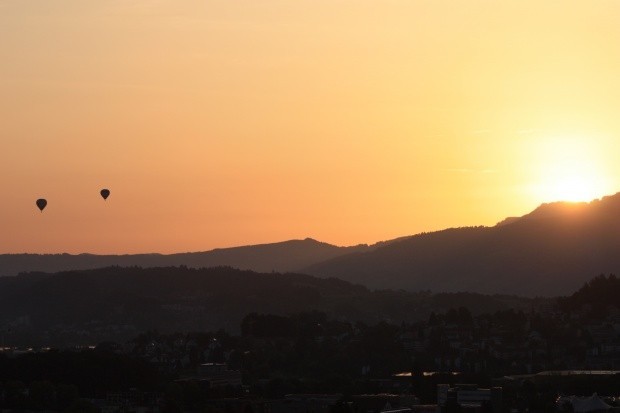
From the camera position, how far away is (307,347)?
13200 cm

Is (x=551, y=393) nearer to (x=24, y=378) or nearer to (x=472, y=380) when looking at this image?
(x=472, y=380)

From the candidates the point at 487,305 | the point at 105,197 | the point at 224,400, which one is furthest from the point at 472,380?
the point at 487,305

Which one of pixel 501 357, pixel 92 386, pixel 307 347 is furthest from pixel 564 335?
pixel 92 386

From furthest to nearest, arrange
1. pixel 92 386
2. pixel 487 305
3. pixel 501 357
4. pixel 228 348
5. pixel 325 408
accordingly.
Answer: pixel 487 305 < pixel 228 348 < pixel 501 357 < pixel 92 386 < pixel 325 408

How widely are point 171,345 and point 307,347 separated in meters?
15.6

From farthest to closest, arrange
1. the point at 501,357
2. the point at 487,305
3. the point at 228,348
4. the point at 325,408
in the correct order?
1. the point at 487,305
2. the point at 228,348
3. the point at 501,357
4. the point at 325,408

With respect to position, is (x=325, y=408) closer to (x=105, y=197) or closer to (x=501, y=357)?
(x=105, y=197)

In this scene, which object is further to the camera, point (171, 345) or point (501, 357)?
point (171, 345)

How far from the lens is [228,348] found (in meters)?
135

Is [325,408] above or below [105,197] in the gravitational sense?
below

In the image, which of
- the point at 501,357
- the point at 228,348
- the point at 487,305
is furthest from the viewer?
the point at 487,305

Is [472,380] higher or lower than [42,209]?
lower

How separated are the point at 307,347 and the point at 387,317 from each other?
61.9 meters

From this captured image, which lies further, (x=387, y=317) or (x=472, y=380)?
(x=387, y=317)
